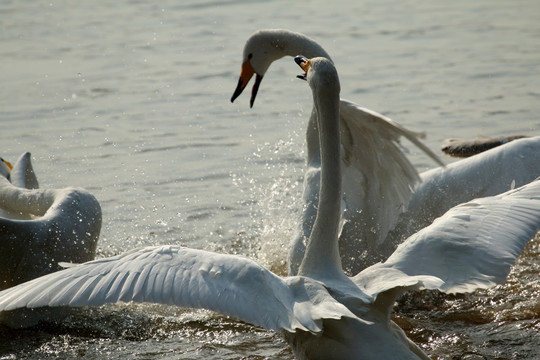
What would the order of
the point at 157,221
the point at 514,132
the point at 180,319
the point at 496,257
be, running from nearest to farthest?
the point at 496,257 → the point at 180,319 → the point at 157,221 → the point at 514,132

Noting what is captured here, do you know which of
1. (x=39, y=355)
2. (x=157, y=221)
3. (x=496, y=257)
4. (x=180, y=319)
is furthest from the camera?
(x=157, y=221)

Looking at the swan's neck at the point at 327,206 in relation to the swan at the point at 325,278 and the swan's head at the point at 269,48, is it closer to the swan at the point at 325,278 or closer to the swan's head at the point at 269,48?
the swan at the point at 325,278

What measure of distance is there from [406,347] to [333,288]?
42 cm

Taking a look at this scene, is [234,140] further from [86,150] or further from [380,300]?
[380,300]

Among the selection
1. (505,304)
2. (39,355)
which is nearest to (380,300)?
(505,304)

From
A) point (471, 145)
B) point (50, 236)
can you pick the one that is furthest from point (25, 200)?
point (471, 145)

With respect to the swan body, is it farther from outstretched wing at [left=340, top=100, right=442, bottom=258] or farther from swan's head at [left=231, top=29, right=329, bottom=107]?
swan's head at [left=231, top=29, right=329, bottom=107]

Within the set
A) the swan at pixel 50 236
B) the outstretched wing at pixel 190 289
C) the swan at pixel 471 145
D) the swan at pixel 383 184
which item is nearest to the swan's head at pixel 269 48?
the swan at pixel 383 184

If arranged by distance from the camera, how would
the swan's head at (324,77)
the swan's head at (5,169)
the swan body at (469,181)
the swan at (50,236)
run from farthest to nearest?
1. the swan's head at (5,169)
2. the swan body at (469,181)
3. the swan at (50,236)
4. the swan's head at (324,77)

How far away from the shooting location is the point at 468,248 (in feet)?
15.0

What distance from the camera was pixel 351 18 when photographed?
15.7 metres

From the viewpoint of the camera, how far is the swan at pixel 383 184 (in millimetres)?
5641

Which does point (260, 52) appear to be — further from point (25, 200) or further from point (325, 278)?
point (325, 278)

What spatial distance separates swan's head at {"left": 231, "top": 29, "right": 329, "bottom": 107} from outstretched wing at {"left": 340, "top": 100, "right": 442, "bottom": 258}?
928 millimetres
